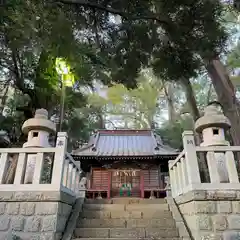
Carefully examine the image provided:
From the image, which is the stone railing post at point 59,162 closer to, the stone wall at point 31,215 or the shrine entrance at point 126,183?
the stone wall at point 31,215

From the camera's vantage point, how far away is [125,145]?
12.6 m

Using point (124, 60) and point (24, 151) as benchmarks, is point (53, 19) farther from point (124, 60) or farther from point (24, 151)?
point (24, 151)

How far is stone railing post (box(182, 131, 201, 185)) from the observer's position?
13.4ft

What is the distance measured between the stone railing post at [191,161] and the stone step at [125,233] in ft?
3.43

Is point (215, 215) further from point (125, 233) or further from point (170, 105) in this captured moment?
point (170, 105)

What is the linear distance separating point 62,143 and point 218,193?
284cm

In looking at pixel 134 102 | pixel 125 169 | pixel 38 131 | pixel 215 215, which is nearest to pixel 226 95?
pixel 215 215

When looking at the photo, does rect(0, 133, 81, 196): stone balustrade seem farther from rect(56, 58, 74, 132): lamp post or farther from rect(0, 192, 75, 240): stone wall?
rect(56, 58, 74, 132): lamp post

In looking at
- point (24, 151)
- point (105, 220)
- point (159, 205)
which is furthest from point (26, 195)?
point (159, 205)

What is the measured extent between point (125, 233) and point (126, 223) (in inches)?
14.1

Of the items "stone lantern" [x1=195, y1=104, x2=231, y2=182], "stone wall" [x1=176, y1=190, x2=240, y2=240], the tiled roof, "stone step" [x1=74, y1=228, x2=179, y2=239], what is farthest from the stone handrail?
the tiled roof

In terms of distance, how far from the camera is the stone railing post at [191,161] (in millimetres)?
4086

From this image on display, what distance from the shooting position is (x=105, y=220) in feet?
15.9

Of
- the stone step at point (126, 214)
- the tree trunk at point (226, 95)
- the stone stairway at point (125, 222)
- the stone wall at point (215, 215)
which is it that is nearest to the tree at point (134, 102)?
the tree trunk at point (226, 95)
